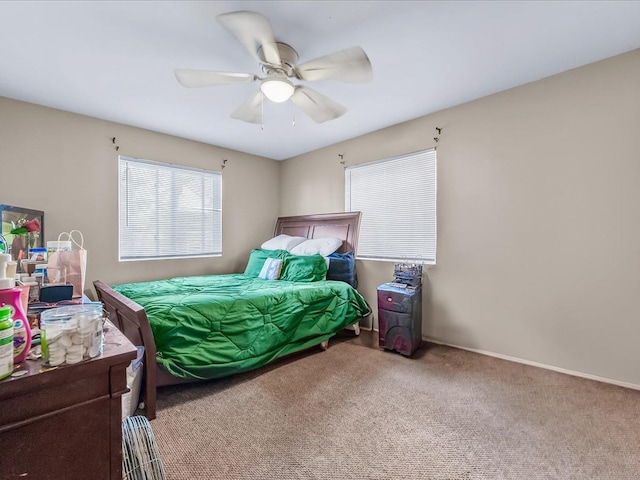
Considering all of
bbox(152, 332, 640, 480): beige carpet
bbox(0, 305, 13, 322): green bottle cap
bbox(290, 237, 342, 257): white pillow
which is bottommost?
bbox(152, 332, 640, 480): beige carpet

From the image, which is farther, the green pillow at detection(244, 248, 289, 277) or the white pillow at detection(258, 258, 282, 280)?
the green pillow at detection(244, 248, 289, 277)

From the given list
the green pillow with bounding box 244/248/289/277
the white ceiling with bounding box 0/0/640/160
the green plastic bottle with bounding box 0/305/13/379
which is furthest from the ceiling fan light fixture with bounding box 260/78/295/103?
the green pillow with bounding box 244/248/289/277

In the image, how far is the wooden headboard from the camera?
3885 mm

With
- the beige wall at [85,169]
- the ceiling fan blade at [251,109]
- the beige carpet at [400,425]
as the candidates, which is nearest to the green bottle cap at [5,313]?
the beige carpet at [400,425]

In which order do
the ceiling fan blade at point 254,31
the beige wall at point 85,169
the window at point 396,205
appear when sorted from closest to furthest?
the ceiling fan blade at point 254,31, the beige wall at point 85,169, the window at point 396,205

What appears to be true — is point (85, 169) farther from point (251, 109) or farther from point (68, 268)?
point (68, 268)

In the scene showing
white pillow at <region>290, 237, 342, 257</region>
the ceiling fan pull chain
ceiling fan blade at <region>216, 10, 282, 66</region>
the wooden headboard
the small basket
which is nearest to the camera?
the small basket

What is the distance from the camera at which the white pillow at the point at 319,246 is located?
3776 millimetres

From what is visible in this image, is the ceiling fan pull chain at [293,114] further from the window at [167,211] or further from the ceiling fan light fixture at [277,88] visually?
the window at [167,211]

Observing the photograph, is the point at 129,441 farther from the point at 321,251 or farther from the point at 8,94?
the point at 8,94

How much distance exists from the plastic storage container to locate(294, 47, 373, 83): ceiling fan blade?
176cm

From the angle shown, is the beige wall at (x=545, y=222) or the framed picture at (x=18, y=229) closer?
the framed picture at (x=18, y=229)

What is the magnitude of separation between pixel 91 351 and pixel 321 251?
3094mm

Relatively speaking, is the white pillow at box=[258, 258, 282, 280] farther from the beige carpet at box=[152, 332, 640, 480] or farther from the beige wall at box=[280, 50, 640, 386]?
the beige wall at box=[280, 50, 640, 386]
